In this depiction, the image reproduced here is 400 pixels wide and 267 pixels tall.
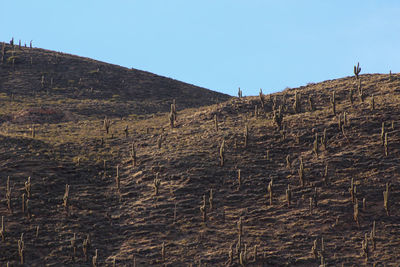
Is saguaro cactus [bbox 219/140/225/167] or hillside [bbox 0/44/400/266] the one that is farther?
saguaro cactus [bbox 219/140/225/167]

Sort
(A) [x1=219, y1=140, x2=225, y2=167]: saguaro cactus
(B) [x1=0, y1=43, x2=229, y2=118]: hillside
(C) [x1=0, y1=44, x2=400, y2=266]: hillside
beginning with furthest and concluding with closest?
(B) [x1=0, y1=43, x2=229, y2=118]: hillside → (A) [x1=219, y1=140, x2=225, y2=167]: saguaro cactus → (C) [x1=0, y1=44, x2=400, y2=266]: hillside

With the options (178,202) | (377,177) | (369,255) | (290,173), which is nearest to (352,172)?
(377,177)

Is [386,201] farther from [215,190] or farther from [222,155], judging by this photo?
[222,155]

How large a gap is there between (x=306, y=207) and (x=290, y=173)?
388 centimetres

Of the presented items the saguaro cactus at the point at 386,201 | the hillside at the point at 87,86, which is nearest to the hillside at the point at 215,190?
the saguaro cactus at the point at 386,201

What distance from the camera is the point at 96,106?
2228 inches

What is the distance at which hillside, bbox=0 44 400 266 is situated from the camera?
24422 millimetres

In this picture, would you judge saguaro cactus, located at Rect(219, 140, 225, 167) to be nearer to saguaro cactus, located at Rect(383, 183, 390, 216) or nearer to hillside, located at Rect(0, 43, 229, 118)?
saguaro cactus, located at Rect(383, 183, 390, 216)

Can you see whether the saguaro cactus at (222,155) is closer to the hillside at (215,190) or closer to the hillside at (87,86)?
the hillside at (215,190)

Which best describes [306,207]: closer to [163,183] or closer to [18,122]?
[163,183]

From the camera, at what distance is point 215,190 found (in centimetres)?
3003

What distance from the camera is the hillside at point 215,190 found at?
2442cm

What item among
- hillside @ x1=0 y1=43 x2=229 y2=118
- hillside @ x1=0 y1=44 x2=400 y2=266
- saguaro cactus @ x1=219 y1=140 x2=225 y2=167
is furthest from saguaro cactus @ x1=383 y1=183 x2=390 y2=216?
hillside @ x1=0 y1=43 x2=229 y2=118

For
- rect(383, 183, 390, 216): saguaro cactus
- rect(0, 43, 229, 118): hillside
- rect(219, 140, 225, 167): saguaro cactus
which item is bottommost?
rect(383, 183, 390, 216): saguaro cactus
